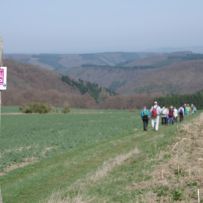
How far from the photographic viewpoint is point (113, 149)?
23000mm

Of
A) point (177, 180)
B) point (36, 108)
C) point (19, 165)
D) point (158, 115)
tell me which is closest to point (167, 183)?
point (177, 180)

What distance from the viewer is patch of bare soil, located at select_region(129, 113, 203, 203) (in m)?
10.0

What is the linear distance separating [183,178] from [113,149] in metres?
11.6

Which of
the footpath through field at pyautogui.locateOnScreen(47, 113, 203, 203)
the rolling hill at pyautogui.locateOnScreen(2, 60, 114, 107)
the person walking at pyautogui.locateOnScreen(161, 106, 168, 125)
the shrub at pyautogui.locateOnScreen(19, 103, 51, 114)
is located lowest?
the rolling hill at pyautogui.locateOnScreen(2, 60, 114, 107)

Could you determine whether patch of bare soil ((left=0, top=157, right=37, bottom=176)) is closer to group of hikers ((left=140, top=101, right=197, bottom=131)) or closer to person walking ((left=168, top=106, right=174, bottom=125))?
group of hikers ((left=140, top=101, right=197, bottom=131))

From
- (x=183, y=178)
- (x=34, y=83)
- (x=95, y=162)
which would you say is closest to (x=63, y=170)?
(x=95, y=162)

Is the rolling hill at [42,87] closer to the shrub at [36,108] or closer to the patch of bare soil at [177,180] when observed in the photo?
the shrub at [36,108]

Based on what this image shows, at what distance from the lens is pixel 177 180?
37.3ft

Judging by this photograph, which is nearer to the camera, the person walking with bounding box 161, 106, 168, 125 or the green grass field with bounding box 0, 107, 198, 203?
the green grass field with bounding box 0, 107, 198, 203

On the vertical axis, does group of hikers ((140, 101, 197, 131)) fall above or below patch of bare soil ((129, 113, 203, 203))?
below

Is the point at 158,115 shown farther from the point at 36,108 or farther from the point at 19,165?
the point at 36,108

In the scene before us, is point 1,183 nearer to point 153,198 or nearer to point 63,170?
point 63,170

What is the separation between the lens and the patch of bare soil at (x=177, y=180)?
32.8ft

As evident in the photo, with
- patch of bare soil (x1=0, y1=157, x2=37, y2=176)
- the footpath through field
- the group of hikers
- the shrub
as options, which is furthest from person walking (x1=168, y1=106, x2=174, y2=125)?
the shrub
